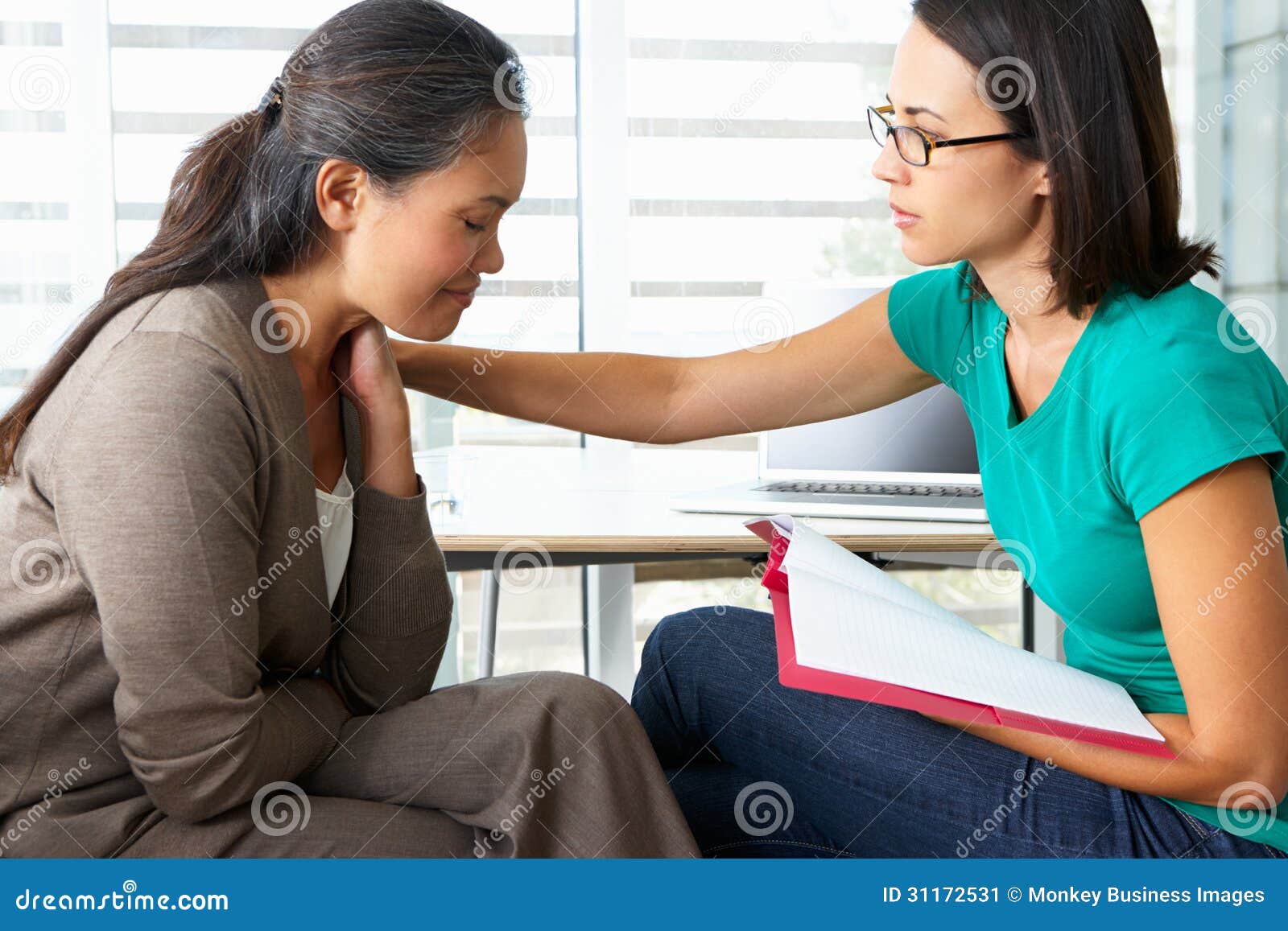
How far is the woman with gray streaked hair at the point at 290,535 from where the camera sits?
904 millimetres

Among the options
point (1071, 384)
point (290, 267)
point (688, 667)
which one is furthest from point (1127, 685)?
point (290, 267)

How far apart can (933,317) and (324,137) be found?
69 centimetres

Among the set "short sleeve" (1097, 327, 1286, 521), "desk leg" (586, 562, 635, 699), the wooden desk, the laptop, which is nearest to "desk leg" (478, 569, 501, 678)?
the wooden desk

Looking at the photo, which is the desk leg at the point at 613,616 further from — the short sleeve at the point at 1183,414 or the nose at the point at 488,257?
the short sleeve at the point at 1183,414

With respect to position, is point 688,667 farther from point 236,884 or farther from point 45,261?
point 45,261

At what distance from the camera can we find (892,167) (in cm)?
117

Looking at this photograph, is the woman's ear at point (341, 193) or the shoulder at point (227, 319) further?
the woman's ear at point (341, 193)

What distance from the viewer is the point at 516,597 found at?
11.6ft

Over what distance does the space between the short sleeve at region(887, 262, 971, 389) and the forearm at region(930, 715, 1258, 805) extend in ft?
1.55

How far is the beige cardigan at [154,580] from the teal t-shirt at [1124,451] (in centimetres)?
67

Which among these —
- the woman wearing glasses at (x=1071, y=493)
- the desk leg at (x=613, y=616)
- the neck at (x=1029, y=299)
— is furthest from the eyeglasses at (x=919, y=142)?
the desk leg at (x=613, y=616)

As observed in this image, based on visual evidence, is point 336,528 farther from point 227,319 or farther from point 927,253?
point 927,253

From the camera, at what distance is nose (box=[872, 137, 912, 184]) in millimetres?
1168

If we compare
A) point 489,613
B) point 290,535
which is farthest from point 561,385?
point 489,613
